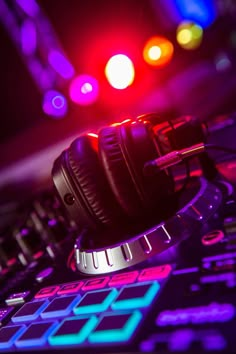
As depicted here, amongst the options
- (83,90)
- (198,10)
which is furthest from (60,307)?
(198,10)

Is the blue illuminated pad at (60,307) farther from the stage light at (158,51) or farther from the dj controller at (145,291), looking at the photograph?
the stage light at (158,51)

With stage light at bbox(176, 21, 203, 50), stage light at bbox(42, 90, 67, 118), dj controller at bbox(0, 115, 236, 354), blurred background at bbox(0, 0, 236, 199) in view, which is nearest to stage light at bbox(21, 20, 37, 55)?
blurred background at bbox(0, 0, 236, 199)

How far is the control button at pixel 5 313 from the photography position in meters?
0.63

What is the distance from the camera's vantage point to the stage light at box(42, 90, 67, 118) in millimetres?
2918

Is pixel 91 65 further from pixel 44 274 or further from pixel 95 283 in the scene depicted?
pixel 95 283

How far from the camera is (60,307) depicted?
57 cm

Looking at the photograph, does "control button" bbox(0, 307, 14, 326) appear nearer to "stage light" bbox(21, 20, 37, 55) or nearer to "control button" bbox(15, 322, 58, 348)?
"control button" bbox(15, 322, 58, 348)

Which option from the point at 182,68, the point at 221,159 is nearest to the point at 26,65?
the point at 182,68

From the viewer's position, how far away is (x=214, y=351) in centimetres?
34

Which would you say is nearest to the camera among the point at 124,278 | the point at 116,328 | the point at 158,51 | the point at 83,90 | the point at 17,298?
the point at 116,328

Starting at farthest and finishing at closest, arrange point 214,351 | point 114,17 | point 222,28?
point 222,28 < point 114,17 < point 214,351

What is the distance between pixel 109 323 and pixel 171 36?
3.37 metres

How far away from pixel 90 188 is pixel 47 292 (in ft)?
0.65

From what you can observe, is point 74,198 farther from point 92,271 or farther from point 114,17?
point 114,17
